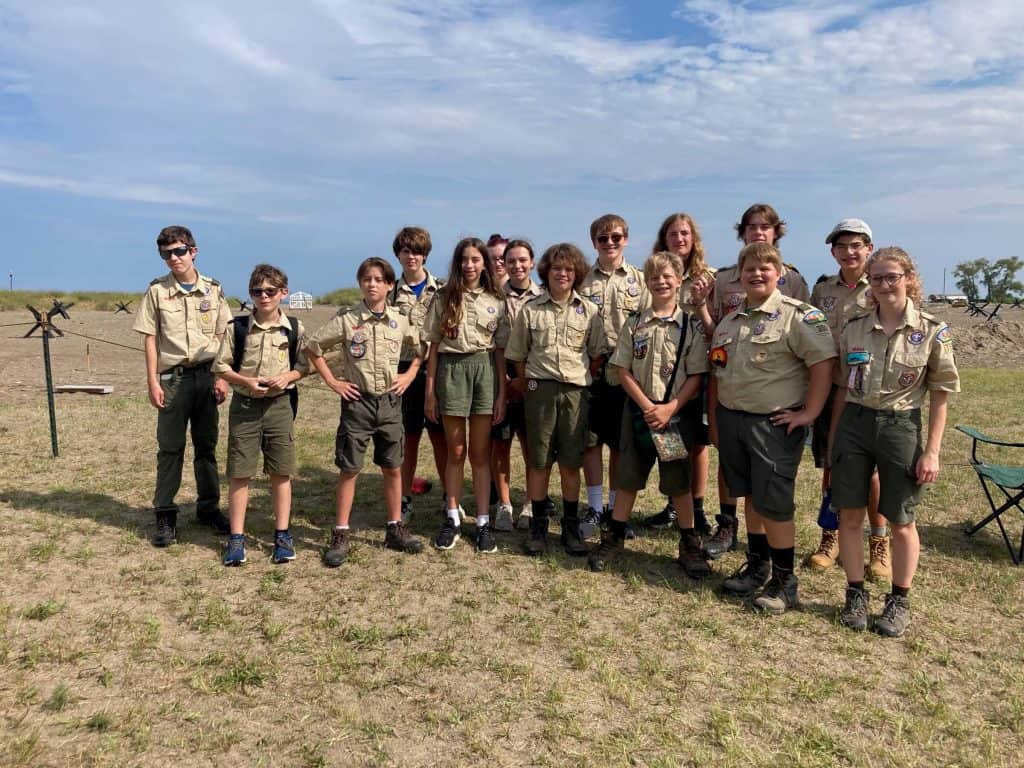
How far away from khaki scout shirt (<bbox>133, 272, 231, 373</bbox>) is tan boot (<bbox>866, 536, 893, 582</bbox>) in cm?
446

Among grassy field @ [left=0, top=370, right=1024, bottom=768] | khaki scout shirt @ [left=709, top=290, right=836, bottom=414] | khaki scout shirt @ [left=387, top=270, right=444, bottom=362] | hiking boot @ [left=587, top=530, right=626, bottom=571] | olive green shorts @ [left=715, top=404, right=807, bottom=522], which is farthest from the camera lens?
khaki scout shirt @ [left=387, top=270, right=444, bottom=362]

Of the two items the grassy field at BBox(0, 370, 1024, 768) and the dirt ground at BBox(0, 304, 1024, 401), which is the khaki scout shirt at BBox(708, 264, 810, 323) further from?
the dirt ground at BBox(0, 304, 1024, 401)

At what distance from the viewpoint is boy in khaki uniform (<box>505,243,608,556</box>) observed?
436 cm

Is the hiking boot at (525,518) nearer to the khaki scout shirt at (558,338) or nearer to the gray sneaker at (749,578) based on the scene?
the khaki scout shirt at (558,338)

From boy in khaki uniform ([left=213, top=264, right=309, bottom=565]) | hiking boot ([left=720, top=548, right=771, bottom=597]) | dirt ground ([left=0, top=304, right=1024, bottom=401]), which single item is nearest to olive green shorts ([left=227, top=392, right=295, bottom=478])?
boy in khaki uniform ([left=213, top=264, right=309, bottom=565])

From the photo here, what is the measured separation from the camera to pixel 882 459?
347cm

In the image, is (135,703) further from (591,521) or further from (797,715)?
(591,521)

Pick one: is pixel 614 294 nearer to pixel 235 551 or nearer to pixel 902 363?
pixel 902 363

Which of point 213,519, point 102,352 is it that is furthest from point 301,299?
point 213,519

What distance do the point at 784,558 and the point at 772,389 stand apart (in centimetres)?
96

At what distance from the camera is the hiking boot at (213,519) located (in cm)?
506

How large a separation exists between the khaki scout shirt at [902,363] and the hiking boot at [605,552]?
5.71ft

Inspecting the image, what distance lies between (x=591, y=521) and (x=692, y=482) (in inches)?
31.1

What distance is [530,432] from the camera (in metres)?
4.48
